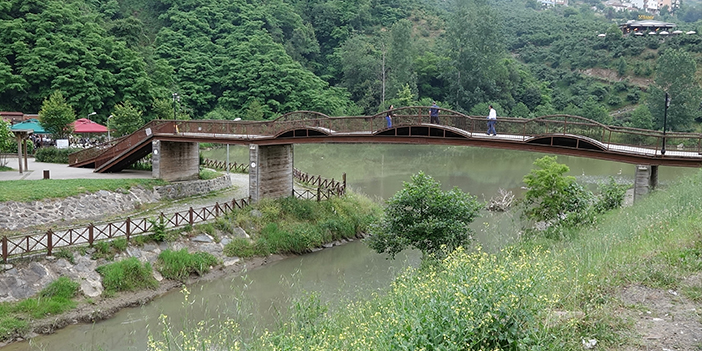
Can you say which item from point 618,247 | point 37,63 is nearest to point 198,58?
point 37,63

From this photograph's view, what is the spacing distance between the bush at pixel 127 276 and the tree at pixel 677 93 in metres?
65.0

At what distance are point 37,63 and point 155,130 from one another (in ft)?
100

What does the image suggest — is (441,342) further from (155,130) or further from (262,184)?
(155,130)

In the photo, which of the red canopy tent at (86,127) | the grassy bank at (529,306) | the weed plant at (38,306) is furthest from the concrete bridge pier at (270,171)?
the grassy bank at (529,306)

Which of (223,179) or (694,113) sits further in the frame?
(694,113)

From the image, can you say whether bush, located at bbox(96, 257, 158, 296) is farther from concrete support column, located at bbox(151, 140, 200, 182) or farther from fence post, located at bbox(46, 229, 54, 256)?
concrete support column, located at bbox(151, 140, 200, 182)

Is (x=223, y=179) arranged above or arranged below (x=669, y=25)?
below

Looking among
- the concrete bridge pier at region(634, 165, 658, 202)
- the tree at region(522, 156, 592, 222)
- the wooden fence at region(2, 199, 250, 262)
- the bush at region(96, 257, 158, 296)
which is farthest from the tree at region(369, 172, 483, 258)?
the wooden fence at region(2, 199, 250, 262)

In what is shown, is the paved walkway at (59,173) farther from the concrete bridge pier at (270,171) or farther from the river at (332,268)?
the river at (332,268)

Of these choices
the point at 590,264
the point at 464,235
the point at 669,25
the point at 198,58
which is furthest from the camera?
the point at 669,25

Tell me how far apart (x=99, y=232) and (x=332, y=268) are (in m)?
9.80

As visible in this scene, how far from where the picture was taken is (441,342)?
8.09 metres

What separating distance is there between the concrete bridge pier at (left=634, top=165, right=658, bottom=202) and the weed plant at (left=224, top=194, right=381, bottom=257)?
1186 centimetres

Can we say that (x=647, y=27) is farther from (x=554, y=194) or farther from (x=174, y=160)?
(x=174, y=160)
